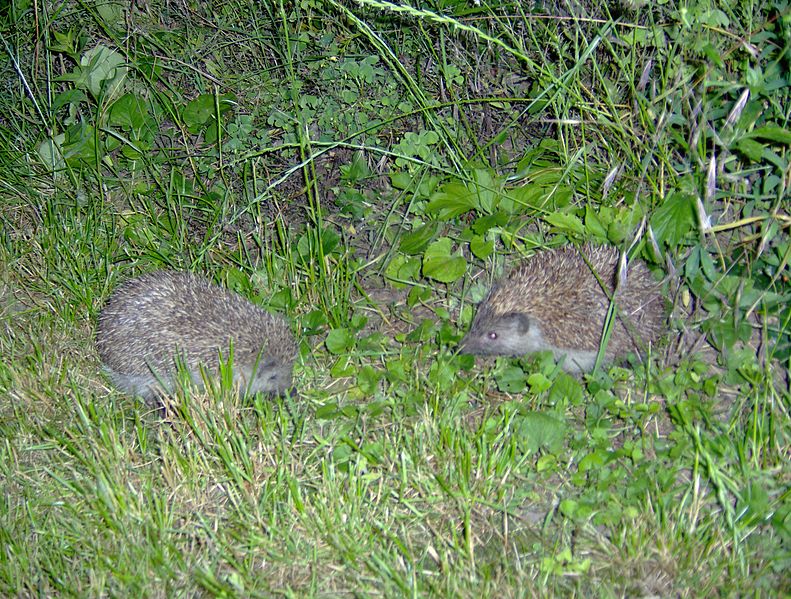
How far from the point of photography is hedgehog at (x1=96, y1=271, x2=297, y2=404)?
176 inches

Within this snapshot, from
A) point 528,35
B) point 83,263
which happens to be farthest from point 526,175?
point 83,263

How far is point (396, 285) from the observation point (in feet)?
16.5

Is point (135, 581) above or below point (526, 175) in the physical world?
below

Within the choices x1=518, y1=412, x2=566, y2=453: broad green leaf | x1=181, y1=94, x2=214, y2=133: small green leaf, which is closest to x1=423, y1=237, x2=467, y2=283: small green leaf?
x1=518, y1=412, x2=566, y2=453: broad green leaf

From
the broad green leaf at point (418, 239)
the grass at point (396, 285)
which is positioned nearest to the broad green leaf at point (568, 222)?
the grass at point (396, 285)

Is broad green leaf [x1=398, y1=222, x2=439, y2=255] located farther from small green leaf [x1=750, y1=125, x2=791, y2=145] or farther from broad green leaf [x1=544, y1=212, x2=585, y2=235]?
small green leaf [x1=750, y1=125, x2=791, y2=145]

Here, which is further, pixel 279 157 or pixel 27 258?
pixel 279 157

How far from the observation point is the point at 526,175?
5.09 meters

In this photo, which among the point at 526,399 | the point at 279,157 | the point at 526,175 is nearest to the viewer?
→ the point at 526,399

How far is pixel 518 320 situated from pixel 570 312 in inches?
11.2

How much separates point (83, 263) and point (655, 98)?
3.60 meters

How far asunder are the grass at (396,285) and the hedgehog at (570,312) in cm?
12

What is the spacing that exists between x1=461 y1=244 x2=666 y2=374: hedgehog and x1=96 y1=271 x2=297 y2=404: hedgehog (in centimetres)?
108

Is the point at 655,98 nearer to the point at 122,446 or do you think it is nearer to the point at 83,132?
the point at 122,446
